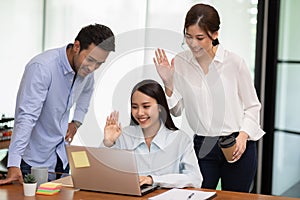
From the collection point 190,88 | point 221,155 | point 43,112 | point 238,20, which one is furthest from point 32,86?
point 238,20

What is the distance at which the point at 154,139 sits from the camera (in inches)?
108

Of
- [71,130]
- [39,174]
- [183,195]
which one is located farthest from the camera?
[71,130]

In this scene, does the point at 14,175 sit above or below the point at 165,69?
below

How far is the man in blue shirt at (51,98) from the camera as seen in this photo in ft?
8.91

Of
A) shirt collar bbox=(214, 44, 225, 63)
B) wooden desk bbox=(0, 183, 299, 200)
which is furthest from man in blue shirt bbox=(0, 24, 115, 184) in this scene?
shirt collar bbox=(214, 44, 225, 63)

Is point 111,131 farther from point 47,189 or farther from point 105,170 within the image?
point 47,189

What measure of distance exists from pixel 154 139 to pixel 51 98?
0.56 meters

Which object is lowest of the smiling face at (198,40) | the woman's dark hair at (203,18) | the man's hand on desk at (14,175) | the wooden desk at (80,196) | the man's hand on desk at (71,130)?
the wooden desk at (80,196)

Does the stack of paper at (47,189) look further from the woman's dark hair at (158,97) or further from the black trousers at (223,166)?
the black trousers at (223,166)

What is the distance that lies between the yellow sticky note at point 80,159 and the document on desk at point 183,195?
0.32 m

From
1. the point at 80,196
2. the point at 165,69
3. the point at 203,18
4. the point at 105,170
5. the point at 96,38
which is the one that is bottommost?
the point at 80,196

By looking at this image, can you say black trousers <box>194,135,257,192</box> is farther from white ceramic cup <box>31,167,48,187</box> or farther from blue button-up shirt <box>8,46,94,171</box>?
white ceramic cup <box>31,167,48,187</box>

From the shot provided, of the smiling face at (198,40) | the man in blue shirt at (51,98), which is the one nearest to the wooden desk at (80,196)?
the man in blue shirt at (51,98)

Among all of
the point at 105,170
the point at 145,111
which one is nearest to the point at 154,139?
the point at 145,111
